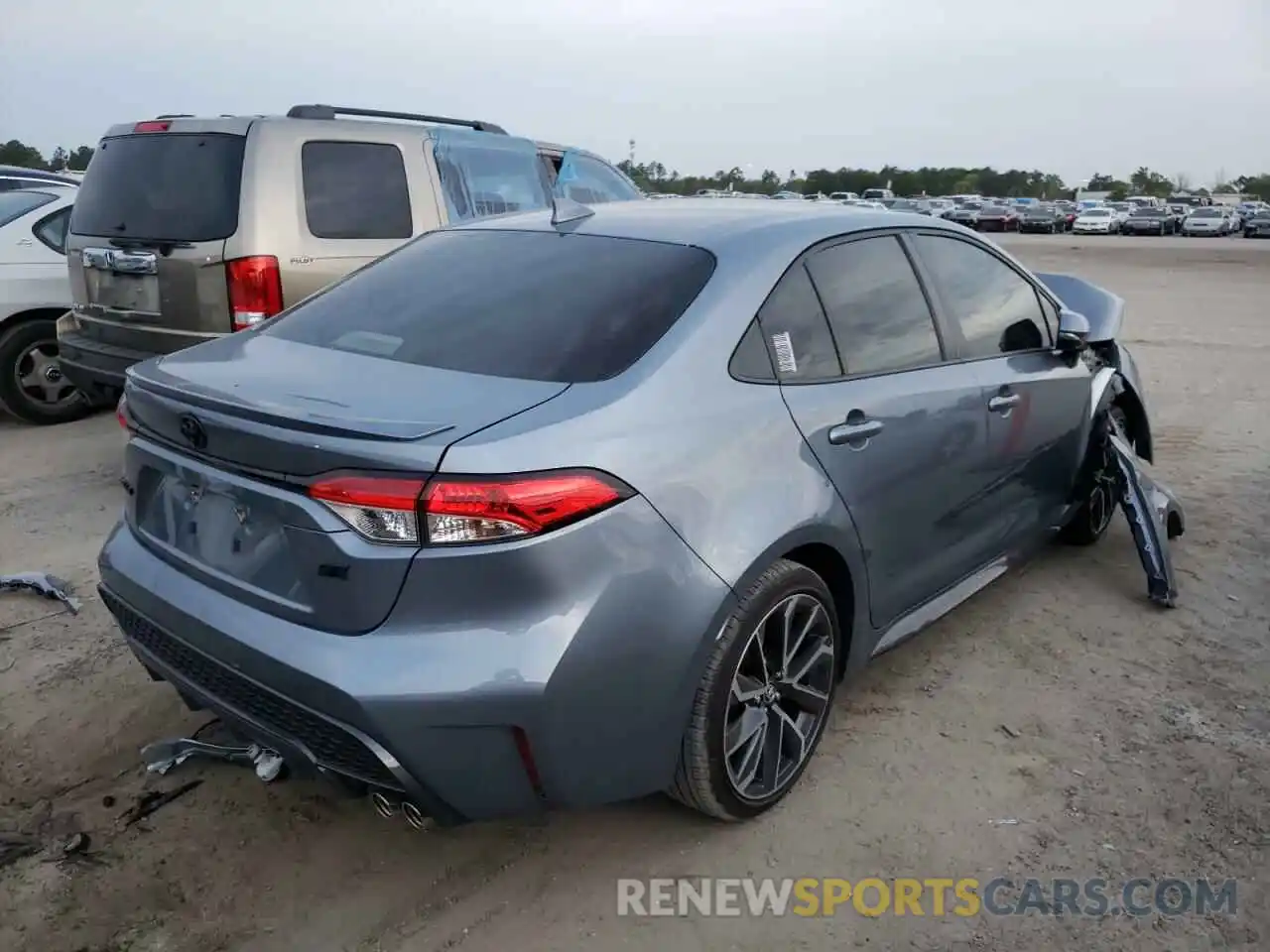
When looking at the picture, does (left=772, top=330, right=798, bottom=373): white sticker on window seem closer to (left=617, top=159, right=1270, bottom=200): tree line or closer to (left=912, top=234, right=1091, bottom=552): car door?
A: (left=912, top=234, right=1091, bottom=552): car door

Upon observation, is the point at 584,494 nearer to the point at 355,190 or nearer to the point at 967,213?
the point at 355,190

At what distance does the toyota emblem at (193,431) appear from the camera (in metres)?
2.51

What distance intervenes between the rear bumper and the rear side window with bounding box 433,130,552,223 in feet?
14.1

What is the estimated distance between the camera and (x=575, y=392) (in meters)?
2.48

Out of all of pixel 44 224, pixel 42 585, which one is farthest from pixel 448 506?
pixel 44 224

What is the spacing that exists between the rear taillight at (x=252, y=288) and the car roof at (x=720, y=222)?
7.11ft

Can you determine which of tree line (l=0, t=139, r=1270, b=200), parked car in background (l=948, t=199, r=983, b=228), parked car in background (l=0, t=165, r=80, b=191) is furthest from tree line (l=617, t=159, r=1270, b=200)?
parked car in background (l=0, t=165, r=80, b=191)

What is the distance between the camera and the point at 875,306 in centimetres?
338

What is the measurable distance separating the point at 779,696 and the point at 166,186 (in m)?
4.52

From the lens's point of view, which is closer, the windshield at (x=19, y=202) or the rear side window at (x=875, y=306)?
the rear side window at (x=875, y=306)

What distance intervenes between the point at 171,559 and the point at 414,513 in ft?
2.88

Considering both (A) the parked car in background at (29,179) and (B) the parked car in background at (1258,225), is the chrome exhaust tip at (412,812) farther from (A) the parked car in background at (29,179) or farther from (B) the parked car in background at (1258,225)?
(B) the parked car in background at (1258,225)

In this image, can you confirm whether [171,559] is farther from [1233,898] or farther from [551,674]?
[1233,898]

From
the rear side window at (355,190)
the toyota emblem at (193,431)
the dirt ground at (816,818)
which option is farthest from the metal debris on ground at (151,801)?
the rear side window at (355,190)
